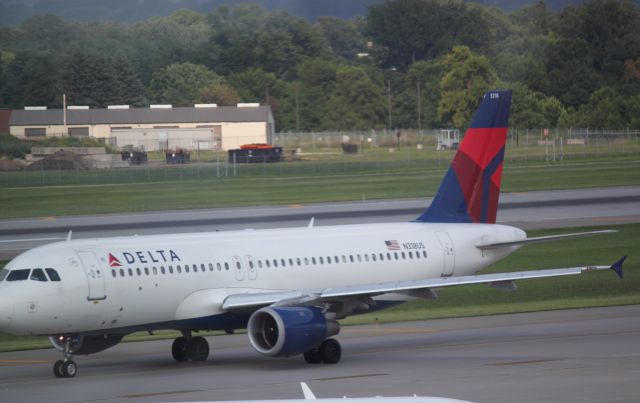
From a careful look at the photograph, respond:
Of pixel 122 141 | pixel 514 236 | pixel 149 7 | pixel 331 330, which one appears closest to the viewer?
pixel 331 330

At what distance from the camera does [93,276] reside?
28.6 metres

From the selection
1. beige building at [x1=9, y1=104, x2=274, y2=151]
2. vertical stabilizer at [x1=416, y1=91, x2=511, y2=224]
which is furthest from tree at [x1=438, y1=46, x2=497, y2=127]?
vertical stabilizer at [x1=416, y1=91, x2=511, y2=224]

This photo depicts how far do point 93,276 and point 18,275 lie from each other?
67.2 inches

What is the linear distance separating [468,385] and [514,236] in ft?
33.4

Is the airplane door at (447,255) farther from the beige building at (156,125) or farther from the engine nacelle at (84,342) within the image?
the beige building at (156,125)

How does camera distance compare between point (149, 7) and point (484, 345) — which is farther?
point (149, 7)

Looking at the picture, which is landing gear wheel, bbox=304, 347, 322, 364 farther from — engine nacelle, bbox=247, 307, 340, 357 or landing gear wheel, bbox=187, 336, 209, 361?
landing gear wheel, bbox=187, 336, 209, 361

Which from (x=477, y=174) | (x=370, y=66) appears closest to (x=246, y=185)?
(x=477, y=174)

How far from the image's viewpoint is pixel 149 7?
13775 cm

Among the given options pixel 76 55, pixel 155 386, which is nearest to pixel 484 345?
pixel 155 386

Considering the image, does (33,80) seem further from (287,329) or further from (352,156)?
(287,329)

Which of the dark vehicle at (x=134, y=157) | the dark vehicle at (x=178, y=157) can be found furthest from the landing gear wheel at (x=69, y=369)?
the dark vehicle at (x=178, y=157)

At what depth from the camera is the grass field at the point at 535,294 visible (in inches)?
1558

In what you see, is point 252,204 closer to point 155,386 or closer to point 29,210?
point 29,210
